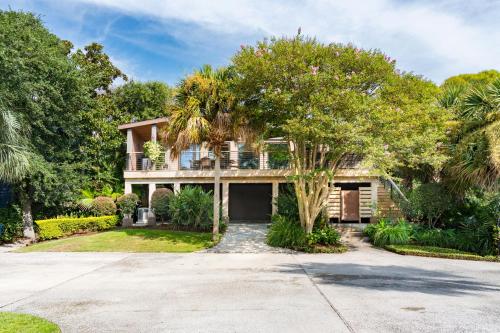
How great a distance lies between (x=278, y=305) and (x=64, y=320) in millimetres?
3363

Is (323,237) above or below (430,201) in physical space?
below


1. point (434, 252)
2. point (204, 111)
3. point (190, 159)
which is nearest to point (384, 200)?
point (434, 252)

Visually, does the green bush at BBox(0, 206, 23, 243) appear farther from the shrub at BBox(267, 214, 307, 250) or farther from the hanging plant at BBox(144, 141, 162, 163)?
the shrub at BBox(267, 214, 307, 250)

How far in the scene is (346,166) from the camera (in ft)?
64.7

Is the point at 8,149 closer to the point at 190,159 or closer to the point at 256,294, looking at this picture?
the point at 190,159

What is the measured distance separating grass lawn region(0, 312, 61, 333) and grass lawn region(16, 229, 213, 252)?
27.4 feet

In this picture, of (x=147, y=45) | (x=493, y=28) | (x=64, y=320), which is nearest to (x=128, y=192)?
(x=147, y=45)

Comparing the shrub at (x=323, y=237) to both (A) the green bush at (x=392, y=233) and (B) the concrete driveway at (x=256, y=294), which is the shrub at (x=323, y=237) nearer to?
(A) the green bush at (x=392, y=233)

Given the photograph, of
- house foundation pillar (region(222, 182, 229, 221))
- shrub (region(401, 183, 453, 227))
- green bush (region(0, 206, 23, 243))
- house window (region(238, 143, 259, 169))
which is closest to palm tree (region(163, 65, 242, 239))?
house foundation pillar (region(222, 182, 229, 221))

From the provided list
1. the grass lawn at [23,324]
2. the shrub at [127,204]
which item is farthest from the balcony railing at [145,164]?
the grass lawn at [23,324]

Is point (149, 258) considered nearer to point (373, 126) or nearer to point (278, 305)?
point (278, 305)

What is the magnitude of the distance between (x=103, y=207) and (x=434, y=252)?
592 inches

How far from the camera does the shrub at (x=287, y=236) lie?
553 inches

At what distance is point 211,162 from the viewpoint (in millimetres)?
20234
